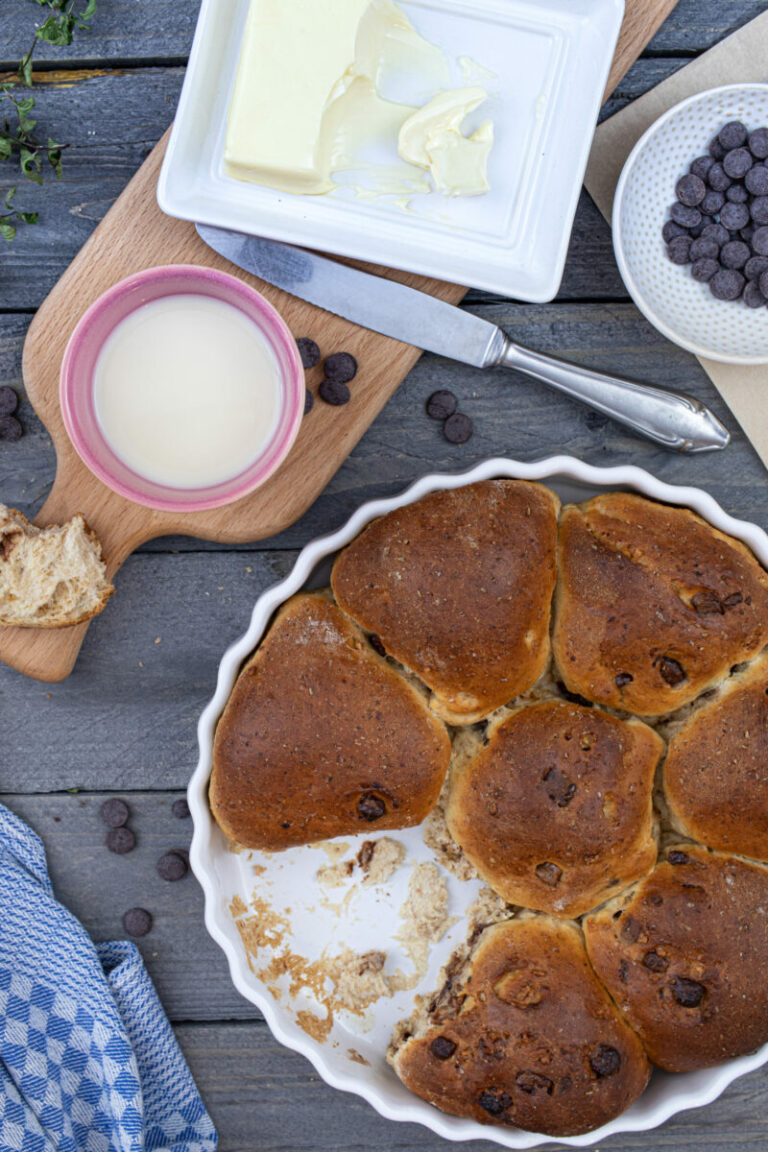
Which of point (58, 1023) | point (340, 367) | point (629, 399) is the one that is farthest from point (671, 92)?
point (58, 1023)

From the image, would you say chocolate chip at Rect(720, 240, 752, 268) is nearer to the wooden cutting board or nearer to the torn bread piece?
the wooden cutting board

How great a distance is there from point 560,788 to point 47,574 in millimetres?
971

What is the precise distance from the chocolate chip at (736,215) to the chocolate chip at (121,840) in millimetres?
1685

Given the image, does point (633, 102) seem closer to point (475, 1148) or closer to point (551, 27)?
point (551, 27)

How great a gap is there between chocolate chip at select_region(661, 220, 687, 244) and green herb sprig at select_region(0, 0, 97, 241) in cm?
113

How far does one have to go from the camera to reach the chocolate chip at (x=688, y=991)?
4.92 feet

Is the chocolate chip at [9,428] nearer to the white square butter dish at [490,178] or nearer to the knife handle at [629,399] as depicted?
the white square butter dish at [490,178]

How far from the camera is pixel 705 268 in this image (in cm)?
169

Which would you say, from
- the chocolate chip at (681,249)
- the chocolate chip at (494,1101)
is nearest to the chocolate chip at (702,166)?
the chocolate chip at (681,249)

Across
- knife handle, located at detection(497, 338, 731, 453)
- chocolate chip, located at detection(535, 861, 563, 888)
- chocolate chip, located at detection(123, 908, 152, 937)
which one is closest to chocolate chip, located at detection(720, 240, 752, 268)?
knife handle, located at detection(497, 338, 731, 453)

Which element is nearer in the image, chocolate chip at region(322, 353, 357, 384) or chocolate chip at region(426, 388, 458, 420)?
chocolate chip at region(322, 353, 357, 384)

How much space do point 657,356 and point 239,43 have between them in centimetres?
98

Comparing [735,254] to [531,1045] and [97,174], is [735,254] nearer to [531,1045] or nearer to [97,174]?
[97,174]

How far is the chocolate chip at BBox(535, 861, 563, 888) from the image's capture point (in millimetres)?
1540
